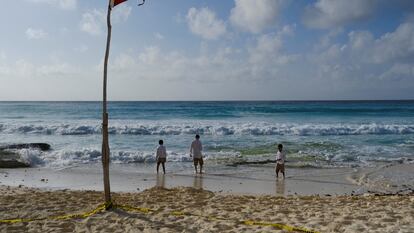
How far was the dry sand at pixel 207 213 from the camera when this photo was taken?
6484 millimetres

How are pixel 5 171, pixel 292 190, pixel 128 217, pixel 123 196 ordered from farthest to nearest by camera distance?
pixel 5 171 < pixel 292 190 < pixel 123 196 < pixel 128 217

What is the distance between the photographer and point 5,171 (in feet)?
46.9

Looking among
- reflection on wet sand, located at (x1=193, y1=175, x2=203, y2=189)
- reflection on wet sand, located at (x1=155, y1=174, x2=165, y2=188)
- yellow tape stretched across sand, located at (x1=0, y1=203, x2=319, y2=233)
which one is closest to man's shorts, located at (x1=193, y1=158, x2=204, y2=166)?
reflection on wet sand, located at (x1=193, y1=175, x2=203, y2=189)

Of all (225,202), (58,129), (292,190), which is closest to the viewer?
(225,202)

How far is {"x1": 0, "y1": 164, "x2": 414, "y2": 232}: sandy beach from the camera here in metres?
6.58

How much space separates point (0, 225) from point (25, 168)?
350 inches

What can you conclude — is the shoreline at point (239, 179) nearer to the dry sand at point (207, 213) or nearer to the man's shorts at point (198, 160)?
the man's shorts at point (198, 160)

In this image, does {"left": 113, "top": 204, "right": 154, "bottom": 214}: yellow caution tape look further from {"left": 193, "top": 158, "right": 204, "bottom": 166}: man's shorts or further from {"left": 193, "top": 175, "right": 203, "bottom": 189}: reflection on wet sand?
{"left": 193, "top": 158, "right": 204, "bottom": 166}: man's shorts

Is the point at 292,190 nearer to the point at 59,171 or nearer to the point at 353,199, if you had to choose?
the point at 353,199

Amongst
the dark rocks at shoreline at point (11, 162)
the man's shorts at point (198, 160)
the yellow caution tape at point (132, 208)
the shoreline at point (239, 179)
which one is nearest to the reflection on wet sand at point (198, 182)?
the shoreline at point (239, 179)

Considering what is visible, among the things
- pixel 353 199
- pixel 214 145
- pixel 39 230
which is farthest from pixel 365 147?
pixel 39 230

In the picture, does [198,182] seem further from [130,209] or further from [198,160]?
[130,209]

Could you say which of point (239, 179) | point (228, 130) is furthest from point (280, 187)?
point (228, 130)

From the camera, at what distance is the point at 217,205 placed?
8.19 meters
